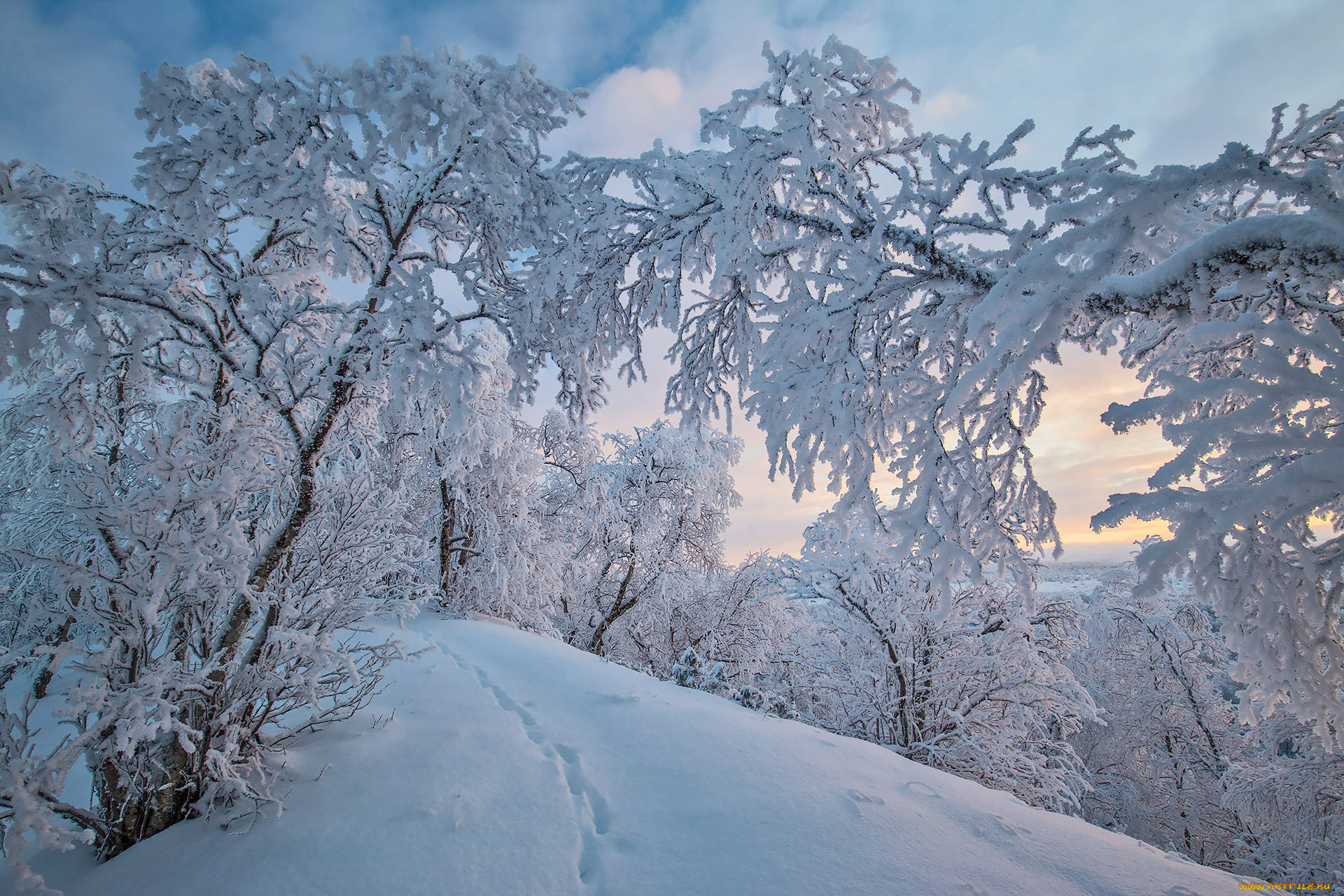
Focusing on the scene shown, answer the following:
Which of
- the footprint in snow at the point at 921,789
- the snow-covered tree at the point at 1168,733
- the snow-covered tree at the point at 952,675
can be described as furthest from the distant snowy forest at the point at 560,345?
the snow-covered tree at the point at 1168,733

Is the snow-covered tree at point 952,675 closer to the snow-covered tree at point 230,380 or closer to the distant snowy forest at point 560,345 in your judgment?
the distant snowy forest at point 560,345

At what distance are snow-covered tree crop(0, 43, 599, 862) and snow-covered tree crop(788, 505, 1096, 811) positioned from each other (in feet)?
21.7

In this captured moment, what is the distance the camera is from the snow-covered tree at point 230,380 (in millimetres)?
2594

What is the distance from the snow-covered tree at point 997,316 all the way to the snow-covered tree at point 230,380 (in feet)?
2.88

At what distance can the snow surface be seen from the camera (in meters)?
2.30

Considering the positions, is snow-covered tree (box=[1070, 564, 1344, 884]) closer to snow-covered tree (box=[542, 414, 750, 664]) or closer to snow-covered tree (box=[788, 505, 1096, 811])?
snow-covered tree (box=[788, 505, 1096, 811])

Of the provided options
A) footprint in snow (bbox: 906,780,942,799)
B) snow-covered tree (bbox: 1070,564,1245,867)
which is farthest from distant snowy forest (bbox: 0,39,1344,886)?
snow-covered tree (bbox: 1070,564,1245,867)

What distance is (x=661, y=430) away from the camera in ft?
48.3

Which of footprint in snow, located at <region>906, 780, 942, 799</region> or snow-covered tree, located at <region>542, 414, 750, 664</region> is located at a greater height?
snow-covered tree, located at <region>542, 414, 750, 664</region>

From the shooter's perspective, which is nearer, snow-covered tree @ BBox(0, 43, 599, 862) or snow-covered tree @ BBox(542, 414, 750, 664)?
snow-covered tree @ BBox(0, 43, 599, 862)

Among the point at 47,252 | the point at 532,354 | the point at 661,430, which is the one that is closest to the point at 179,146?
the point at 47,252

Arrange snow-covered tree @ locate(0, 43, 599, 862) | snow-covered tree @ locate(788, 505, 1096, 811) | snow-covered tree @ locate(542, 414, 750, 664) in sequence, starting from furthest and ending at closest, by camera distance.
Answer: snow-covered tree @ locate(542, 414, 750, 664) → snow-covered tree @ locate(788, 505, 1096, 811) → snow-covered tree @ locate(0, 43, 599, 862)

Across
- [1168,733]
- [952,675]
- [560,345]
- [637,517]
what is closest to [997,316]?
[560,345]

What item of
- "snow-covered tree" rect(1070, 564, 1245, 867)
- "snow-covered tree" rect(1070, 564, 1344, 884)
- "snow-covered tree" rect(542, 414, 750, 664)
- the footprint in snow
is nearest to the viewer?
the footprint in snow
